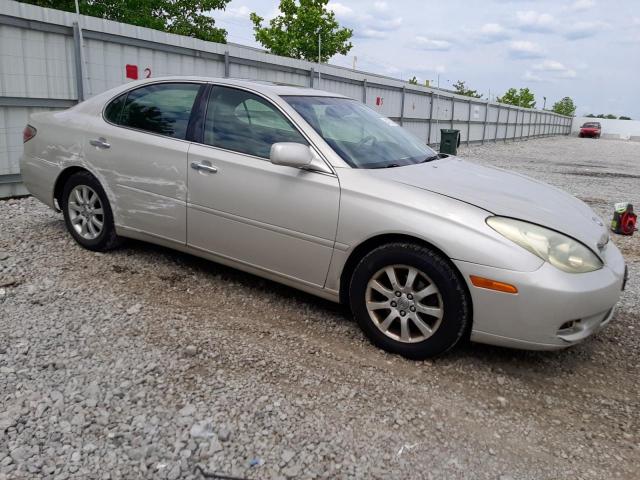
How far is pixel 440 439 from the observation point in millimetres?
2531

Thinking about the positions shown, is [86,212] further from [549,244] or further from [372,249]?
[549,244]

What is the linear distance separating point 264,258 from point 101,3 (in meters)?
23.5

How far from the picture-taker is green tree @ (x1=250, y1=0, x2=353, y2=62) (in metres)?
32.7

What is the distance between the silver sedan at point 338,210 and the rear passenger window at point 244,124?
1 cm

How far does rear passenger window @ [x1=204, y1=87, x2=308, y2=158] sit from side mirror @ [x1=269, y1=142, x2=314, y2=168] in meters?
0.22

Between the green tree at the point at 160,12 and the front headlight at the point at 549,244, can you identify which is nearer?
the front headlight at the point at 549,244

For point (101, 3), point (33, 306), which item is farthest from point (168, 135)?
point (101, 3)

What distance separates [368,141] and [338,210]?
84cm

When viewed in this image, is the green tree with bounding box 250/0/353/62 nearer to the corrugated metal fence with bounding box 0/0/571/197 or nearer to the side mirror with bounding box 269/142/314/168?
the corrugated metal fence with bounding box 0/0/571/197

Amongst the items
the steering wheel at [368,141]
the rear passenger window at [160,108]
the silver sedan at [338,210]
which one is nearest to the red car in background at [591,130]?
the silver sedan at [338,210]

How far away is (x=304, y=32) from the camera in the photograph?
3303 centimetres

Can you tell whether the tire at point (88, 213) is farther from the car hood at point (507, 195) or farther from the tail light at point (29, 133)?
the car hood at point (507, 195)

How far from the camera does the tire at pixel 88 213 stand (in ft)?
14.7

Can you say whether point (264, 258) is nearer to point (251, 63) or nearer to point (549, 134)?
point (251, 63)
